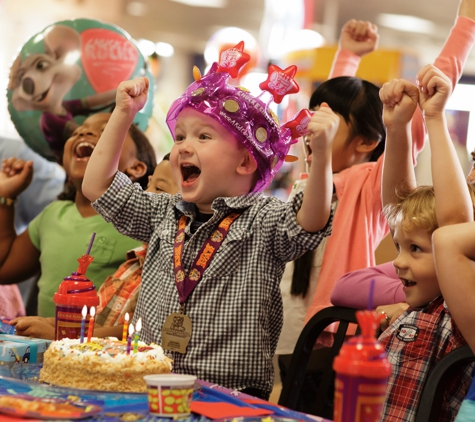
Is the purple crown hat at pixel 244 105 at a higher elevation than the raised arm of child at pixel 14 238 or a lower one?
higher

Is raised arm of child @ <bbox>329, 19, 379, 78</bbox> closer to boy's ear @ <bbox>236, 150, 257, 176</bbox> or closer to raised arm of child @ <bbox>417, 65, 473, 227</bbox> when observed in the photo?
boy's ear @ <bbox>236, 150, 257, 176</bbox>

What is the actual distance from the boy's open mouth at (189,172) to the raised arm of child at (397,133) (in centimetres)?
47

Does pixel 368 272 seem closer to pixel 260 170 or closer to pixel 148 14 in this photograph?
pixel 260 170

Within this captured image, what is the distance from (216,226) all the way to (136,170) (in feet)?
3.25

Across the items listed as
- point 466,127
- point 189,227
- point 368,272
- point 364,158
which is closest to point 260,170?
point 189,227

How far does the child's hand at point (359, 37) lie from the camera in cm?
277

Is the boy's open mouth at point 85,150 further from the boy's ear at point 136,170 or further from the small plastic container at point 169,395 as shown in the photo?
the small plastic container at point 169,395

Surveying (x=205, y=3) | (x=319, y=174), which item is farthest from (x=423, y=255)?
(x=205, y=3)

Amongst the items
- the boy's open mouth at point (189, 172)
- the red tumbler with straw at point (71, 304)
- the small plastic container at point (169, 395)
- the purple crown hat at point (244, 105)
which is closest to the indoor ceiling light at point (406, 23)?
the purple crown hat at point (244, 105)

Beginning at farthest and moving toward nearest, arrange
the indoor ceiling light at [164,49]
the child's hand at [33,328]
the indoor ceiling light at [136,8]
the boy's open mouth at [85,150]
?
1. the indoor ceiling light at [164,49]
2. the indoor ceiling light at [136,8]
3. the boy's open mouth at [85,150]
4. the child's hand at [33,328]

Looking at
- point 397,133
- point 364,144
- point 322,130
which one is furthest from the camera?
point 364,144

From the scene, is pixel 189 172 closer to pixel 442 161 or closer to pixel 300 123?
pixel 300 123

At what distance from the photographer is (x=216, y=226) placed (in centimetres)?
169

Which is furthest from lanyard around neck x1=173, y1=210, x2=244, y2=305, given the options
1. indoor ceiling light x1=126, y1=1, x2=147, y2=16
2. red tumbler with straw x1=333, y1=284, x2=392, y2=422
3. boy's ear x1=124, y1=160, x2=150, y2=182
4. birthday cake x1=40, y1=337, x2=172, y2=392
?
indoor ceiling light x1=126, y1=1, x2=147, y2=16
